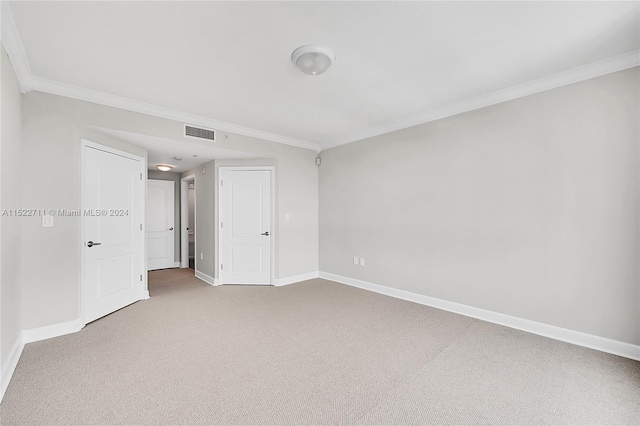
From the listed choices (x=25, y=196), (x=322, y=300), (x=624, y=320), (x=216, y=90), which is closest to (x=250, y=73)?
(x=216, y=90)

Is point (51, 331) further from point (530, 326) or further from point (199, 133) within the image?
point (530, 326)

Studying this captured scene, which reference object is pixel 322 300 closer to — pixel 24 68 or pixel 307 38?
pixel 307 38

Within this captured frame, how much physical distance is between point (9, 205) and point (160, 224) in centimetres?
440

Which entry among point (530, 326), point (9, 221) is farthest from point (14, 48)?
point (530, 326)

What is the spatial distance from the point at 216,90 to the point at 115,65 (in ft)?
2.97

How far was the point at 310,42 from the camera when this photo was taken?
2.27 m

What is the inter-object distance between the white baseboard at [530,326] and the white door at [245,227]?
2.11 metres

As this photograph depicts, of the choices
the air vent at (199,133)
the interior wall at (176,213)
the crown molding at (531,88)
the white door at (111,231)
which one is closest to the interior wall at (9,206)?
the white door at (111,231)

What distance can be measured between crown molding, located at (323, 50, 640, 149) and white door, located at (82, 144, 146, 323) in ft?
12.4

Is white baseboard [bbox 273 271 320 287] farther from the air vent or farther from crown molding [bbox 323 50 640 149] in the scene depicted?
crown molding [bbox 323 50 640 149]

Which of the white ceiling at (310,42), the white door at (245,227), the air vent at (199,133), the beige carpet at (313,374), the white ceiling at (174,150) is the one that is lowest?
the beige carpet at (313,374)

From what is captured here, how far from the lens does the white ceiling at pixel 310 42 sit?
1.94 m

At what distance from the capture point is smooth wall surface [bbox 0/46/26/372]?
6.95 ft

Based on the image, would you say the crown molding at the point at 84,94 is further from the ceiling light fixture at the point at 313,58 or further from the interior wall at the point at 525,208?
the interior wall at the point at 525,208
